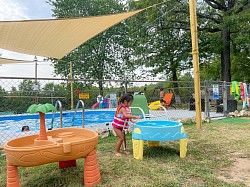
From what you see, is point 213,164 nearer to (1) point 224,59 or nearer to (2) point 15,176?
(2) point 15,176

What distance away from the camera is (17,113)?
24.4ft

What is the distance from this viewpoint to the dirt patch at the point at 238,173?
250 cm

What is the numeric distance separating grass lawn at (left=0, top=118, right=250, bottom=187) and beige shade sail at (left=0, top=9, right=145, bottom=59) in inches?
100

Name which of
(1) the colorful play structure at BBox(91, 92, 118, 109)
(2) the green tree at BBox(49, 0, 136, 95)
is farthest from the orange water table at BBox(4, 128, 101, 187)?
(2) the green tree at BBox(49, 0, 136, 95)

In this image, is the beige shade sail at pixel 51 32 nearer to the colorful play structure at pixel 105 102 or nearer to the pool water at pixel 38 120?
→ the pool water at pixel 38 120

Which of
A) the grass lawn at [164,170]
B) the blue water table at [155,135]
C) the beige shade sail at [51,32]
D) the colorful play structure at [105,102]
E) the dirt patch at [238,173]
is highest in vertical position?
the beige shade sail at [51,32]

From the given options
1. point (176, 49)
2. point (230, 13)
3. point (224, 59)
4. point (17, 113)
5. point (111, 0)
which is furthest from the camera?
point (111, 0)

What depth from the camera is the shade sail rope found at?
4.33m

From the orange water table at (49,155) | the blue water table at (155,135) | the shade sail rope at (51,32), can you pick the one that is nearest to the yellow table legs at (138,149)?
the blue water table at (155,135)

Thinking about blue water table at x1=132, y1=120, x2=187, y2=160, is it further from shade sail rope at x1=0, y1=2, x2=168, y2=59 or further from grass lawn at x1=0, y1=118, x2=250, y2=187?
shade sail rope at x1=0, y1=2, x2=168, y2=59

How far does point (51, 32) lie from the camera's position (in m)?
4.87

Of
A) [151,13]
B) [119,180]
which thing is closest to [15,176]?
[119,180]

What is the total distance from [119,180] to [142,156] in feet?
2.79

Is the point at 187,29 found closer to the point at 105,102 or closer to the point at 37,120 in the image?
the point at 105,102
